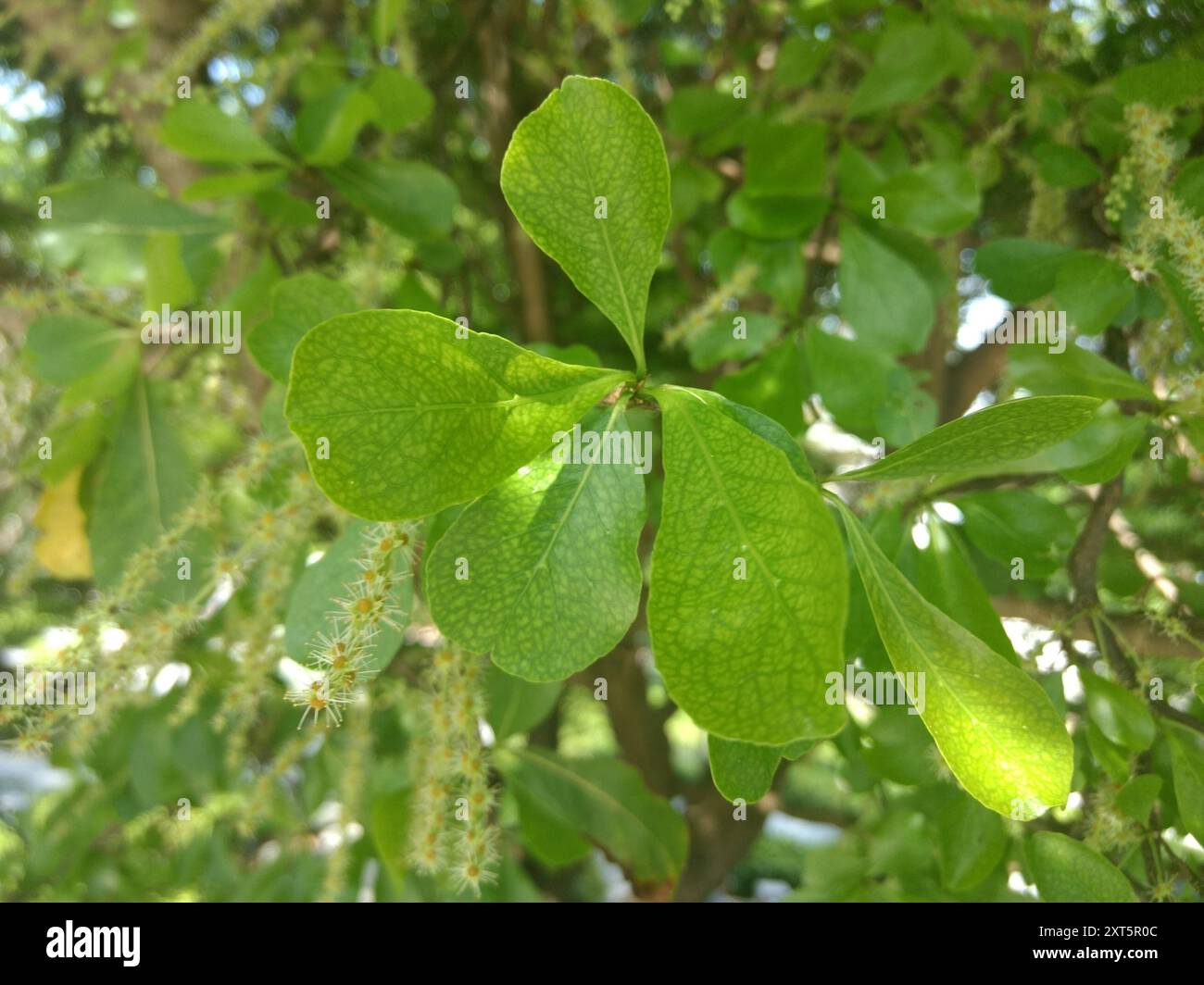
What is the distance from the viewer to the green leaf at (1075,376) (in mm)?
556

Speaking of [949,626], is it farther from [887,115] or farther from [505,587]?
[887,115]

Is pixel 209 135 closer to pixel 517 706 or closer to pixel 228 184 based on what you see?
pixel 228 184

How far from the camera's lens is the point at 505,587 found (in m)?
0.40

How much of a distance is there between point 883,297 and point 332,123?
447 mm

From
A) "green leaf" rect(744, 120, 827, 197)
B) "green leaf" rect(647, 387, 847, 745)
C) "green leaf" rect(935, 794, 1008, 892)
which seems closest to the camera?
"green leaf" rect(647, 387, 847, 745)

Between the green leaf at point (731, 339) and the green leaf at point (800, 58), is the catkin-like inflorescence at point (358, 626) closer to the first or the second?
the green leaf at point (731, 339)

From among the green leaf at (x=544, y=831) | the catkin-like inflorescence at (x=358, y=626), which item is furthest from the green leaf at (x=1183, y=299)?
the green leaf at (x=544, y=831)

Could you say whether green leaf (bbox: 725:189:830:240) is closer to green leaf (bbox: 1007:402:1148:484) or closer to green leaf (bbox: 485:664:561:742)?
green leaf (bbox: 1007:402:1148:484)

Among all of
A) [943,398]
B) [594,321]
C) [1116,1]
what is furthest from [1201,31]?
[594,321]

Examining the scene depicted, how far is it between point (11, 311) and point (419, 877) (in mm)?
812

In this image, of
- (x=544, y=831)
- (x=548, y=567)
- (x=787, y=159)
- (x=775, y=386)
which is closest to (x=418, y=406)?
(x=548, y=567)

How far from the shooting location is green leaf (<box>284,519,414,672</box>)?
502mm

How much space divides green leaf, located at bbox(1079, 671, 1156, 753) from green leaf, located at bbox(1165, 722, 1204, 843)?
0.8 inches

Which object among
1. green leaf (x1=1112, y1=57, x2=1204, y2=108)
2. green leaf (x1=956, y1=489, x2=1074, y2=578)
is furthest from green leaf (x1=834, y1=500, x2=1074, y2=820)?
green leaf (x1=1112, y1=57, x2=1204, y2=108)
